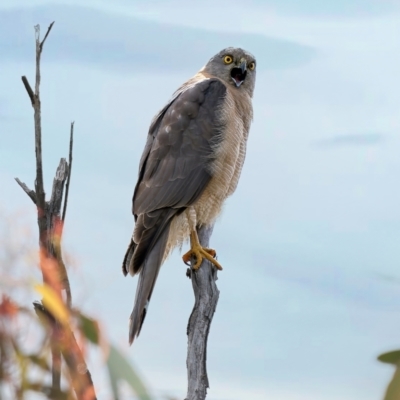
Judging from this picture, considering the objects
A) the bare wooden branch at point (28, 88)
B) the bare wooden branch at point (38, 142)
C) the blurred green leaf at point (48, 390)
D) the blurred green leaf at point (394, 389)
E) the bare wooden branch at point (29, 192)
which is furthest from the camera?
the bare wooden branch at point (29, 192)

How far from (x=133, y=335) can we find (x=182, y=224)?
83 centimetres

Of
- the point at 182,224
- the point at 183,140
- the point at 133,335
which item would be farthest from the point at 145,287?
the point at 183,140

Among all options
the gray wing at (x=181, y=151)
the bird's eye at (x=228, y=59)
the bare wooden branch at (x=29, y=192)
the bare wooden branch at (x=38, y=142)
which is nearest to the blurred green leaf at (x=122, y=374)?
the bare wooden branch at (x=38, y=142)

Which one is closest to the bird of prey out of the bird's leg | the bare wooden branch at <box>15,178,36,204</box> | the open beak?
the bird's leg

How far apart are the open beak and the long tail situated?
1.34m

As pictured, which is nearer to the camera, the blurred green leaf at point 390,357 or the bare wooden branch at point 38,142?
the blurred green leaf at point 390,357

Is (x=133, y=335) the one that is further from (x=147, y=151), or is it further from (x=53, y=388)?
(x=53, y=388)

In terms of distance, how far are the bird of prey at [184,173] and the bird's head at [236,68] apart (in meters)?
0.17

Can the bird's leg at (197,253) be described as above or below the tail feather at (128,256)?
above

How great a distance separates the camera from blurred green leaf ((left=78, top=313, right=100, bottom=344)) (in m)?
0.72

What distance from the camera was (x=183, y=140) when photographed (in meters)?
4.05

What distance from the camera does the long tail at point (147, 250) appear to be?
361 centimetres

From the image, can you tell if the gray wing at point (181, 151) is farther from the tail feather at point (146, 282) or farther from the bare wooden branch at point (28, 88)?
the bare wooden branch at point (28, 88)

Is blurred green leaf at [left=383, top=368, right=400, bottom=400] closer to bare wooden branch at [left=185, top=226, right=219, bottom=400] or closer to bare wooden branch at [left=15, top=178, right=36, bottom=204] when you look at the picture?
bare wooden branch at [left=15, top=178, right=36, bottom=204]
